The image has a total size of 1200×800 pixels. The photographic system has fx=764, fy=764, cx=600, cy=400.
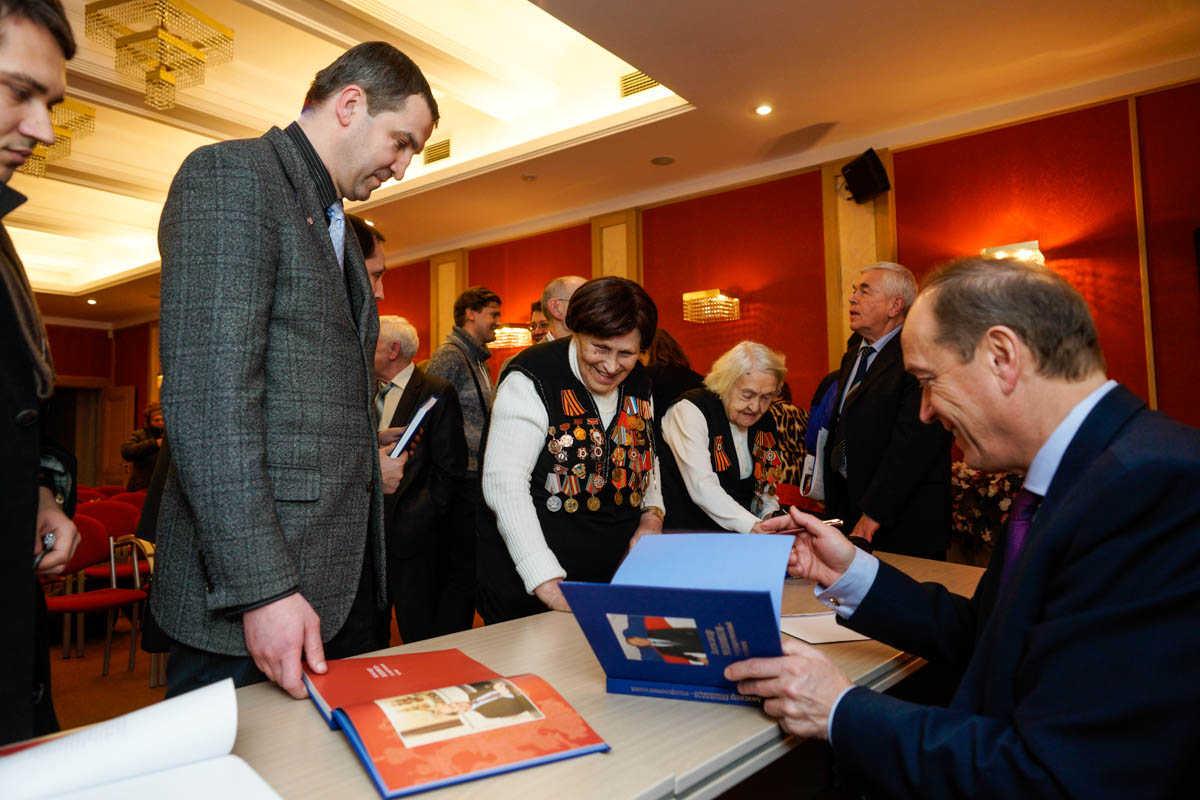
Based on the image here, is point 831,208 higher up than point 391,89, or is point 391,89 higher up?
point 831,208

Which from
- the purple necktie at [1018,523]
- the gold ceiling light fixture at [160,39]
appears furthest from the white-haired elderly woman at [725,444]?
the gold ceiling light fixture at [160,39]

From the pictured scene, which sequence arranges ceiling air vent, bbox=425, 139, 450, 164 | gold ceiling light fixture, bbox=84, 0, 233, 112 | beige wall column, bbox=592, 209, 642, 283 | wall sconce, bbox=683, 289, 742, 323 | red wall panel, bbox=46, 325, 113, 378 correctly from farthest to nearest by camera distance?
red wall panel, bbox=46, 325, 113, 378 → beige wall column, bbox=592, 209, 642, 283 → ceiling air vent, bbox=425, 139, 450, 164 → wall sconce, bbox=683, 289, 742, 323 → gold ceiling light fixture, bbox=84, 0, 233, 112

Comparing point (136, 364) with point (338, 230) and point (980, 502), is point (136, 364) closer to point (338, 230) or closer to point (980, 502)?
point (980, 502)

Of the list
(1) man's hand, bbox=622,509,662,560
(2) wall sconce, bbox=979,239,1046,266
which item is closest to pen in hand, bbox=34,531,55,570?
(1) man's hand, bbox=622,509,662,560

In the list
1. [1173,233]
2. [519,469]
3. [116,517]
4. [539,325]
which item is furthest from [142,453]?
[1173,233]

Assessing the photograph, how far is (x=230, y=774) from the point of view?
727 millimetres

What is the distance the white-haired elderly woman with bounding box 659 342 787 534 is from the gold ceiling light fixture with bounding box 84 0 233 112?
356 centimetres

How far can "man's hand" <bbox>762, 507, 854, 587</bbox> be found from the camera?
137cm

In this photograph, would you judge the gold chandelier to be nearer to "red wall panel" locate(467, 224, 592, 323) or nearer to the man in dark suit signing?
"red wall panel" locate(467, 224, 592, 323)

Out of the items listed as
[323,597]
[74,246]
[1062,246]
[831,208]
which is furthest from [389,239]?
[323,597]

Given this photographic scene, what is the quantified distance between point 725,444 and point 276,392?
1.87 m

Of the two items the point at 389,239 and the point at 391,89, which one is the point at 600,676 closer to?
the point at 391,89

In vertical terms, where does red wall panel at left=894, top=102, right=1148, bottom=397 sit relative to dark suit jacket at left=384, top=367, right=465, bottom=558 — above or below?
above

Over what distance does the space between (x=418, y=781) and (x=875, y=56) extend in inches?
173
